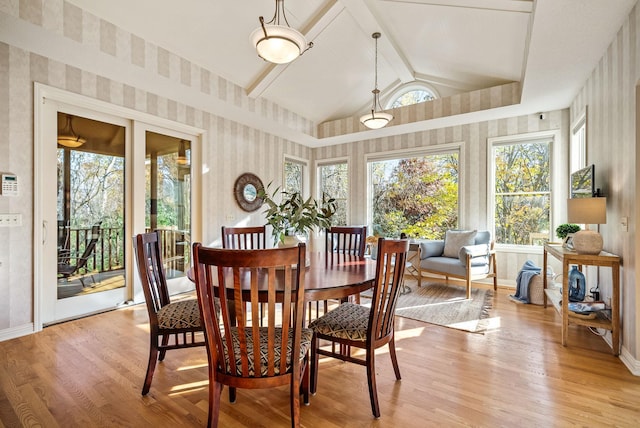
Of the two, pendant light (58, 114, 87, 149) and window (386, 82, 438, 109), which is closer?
pendant light (58, 114, 87, 149)

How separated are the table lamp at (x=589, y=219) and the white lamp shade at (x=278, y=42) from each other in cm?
275

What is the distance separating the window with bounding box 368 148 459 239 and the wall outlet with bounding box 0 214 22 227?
199 inches

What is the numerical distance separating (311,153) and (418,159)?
236 centimetres

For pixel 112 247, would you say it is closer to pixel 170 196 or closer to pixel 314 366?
pixel 170 196

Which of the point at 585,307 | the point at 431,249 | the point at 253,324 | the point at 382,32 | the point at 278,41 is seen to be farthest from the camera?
the point at 431,249

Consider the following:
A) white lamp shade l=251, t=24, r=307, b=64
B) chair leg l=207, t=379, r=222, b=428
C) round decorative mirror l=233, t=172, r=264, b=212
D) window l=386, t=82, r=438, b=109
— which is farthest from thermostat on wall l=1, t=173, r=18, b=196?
window l=386, t=82, r=438, b=109

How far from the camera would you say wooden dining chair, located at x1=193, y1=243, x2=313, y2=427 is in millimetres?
1307

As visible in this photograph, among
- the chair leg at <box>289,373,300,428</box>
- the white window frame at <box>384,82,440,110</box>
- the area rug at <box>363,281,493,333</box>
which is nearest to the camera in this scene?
the chair leg at <box>289,373,300,428</box>

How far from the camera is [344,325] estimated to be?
6.16 ft

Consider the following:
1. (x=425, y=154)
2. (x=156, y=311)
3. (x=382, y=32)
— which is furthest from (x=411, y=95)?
(x=156, y=311)

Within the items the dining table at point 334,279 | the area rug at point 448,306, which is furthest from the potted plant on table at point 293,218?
the area rug at point 448,306

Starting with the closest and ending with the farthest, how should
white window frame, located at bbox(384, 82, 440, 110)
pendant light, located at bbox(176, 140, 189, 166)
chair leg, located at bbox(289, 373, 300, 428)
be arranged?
chair leg, located at bbox(289, 373, 300, 428) → pendant light, located at bbox(176, 140, 189, 166) → white window frame, located at bbox(384, 82, 440, 110)

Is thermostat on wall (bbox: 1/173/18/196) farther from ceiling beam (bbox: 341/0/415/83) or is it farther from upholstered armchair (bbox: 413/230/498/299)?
upholstered armchair (bbox: 413/230/498/299)

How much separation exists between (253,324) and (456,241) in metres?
4.14
